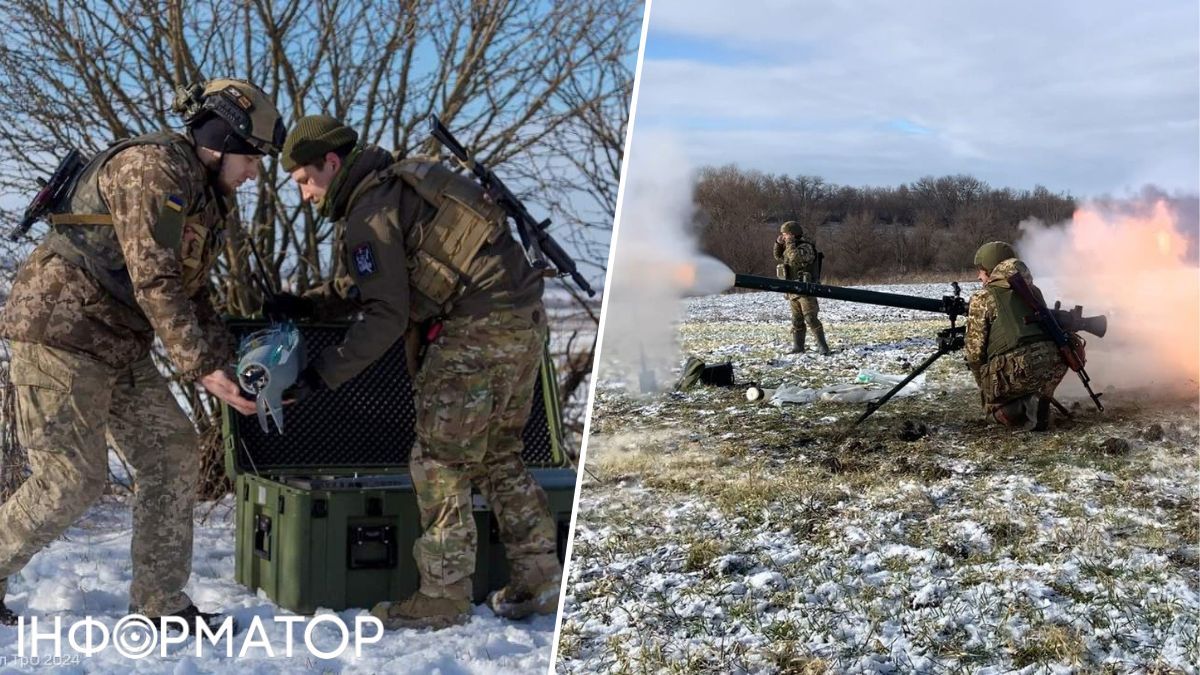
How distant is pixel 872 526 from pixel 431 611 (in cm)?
177

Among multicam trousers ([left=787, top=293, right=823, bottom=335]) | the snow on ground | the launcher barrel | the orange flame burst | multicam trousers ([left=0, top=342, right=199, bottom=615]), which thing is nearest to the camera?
the snow on ground

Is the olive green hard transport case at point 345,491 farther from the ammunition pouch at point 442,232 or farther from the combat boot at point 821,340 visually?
the combat boot at point 821,340

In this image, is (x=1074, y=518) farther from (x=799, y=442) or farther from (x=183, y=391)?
(x=183, y=391)

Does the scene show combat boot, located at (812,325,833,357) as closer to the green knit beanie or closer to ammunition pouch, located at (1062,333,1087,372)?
ammunition pouch, located at (1062,333,1087,372)

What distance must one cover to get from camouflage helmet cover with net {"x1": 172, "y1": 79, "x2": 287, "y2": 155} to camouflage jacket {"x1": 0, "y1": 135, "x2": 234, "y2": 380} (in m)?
0.11

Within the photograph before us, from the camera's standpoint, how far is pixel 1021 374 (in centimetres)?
595

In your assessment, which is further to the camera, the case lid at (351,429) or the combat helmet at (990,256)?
the combat helmet at (990,256)

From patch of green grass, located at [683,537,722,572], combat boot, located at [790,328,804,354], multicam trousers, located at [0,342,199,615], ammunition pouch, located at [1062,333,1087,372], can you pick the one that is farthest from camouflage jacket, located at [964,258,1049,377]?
multicam trousers, located at [0,342,199,615]

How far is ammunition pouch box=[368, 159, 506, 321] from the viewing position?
12.2 feet

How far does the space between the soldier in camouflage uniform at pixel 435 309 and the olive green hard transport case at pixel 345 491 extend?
0.21 metres

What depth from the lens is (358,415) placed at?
14.8 ft

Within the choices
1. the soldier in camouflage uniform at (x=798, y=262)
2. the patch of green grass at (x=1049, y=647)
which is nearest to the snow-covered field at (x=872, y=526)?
the patch of green grass at (x=1049, y=647)

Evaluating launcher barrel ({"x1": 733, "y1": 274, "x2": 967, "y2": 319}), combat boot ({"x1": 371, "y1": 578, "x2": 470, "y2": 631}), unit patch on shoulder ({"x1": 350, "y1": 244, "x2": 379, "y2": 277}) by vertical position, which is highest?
unit patch on shoulder ({"x1": 350, "y1": 244, "x2": 379, "y2": 277})

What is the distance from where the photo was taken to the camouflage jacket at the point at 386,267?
3.65m
